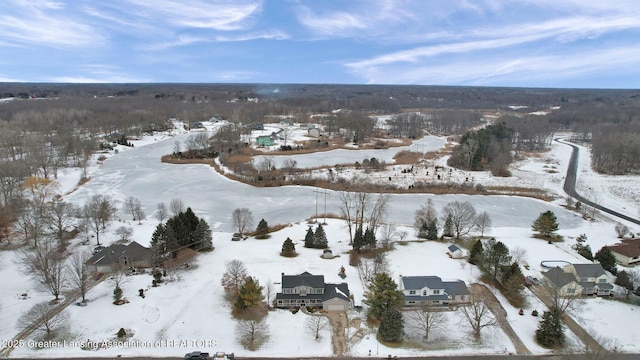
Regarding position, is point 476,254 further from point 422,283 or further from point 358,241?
point 358,241

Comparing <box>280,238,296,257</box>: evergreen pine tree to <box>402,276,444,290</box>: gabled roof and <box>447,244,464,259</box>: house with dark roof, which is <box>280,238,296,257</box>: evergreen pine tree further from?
<box>447,244,464,259</box>: house with dark roof

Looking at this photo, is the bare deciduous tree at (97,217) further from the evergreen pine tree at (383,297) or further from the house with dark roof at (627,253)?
the house with dark roof at (627,253)

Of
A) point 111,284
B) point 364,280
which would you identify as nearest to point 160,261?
point 111,284

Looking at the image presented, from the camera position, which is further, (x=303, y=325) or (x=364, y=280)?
(x=364, y=280)

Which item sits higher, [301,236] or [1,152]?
[1,152]

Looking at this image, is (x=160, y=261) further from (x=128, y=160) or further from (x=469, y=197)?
(x=128, y=160)

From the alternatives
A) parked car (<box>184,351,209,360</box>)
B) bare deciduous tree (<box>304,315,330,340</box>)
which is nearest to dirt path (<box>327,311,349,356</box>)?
bare deciduous tree (<box>304,315,330,340</box>)

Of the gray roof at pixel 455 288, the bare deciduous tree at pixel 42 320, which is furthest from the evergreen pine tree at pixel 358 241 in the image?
the bare deciduous tree at pixel 42 320
